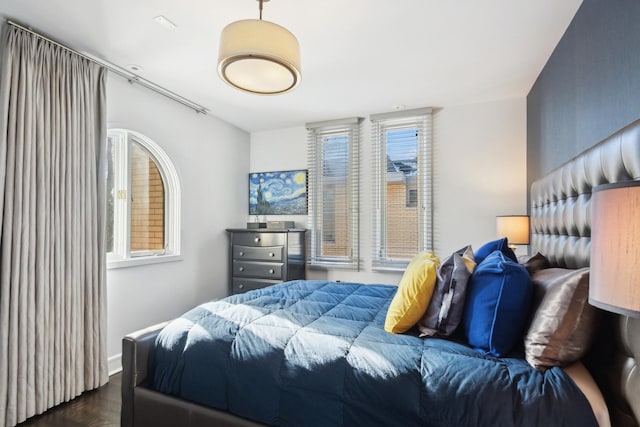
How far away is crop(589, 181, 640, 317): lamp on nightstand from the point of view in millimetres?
633

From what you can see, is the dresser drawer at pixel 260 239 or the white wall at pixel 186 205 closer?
the white wall at pixel 186 205

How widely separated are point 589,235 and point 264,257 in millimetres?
2959

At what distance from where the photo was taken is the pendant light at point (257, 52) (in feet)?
5.27

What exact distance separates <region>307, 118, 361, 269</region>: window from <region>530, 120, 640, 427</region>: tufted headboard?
211cm

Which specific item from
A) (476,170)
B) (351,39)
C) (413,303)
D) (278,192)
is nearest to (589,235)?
(413,303)

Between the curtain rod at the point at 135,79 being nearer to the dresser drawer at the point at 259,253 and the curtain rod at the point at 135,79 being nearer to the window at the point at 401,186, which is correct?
the dresser drawer at the point at 259,253

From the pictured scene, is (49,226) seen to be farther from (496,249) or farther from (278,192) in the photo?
(496,249)

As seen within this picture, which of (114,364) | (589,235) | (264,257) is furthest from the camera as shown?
(264,257)

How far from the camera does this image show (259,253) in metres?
3.70

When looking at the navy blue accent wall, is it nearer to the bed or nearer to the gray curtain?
the bed

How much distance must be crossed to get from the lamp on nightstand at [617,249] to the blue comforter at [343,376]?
20.9 inches

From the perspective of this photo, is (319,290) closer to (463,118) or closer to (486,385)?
(486,385)

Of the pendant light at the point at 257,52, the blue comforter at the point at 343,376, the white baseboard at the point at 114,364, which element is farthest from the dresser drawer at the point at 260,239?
the pendant light at the point at 257,52

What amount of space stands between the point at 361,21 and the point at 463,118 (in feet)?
6.37
